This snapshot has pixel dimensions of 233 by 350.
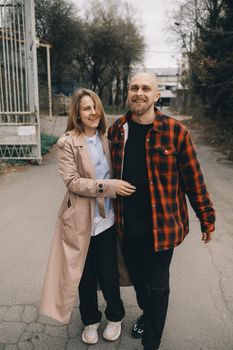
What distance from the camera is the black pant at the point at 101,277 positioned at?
2.49 meters

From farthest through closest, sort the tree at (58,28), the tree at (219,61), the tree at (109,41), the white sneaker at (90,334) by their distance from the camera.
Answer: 1. the tree at (109,41)
2. the tree at (58,28)
3. the tree at (219,61)
4. the white sneaker at (90,334)

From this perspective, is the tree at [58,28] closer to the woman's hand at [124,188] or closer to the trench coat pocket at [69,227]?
the trench coat pocket at [69,227]

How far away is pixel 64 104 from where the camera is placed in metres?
24.3

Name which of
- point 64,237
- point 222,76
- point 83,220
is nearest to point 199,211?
point 83,220

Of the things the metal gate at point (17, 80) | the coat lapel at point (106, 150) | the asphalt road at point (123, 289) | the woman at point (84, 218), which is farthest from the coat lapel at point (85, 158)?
the metal gate at point (17, 80)

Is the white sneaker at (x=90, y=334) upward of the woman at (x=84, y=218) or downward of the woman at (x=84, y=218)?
downward

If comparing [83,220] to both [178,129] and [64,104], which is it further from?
[64,104]

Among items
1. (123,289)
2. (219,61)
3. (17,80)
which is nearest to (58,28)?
(219,61)

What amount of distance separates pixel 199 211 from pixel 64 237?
966 mm

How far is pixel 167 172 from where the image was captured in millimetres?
2283

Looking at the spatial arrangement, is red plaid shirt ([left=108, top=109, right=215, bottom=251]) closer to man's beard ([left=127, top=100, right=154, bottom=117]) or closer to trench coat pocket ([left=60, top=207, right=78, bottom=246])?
man's beard ([left=127, top=100, right=154, bottom=117])

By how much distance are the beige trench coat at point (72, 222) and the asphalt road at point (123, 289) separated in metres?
0.48

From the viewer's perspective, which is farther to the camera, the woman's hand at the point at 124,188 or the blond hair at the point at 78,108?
the blond hair at the point at 78,108

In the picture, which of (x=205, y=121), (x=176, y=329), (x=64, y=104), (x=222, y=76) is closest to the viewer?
(x=176, y=329)
